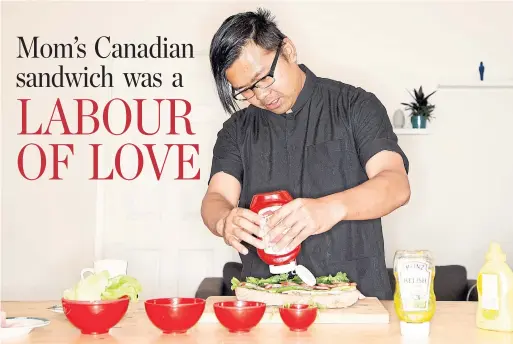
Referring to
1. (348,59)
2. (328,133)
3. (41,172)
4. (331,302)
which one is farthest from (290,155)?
(41,172)

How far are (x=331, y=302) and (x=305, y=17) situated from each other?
11.1 feet

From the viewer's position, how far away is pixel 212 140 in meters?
4.99

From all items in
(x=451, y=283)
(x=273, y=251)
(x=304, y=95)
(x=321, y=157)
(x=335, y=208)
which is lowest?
(x=451, y=283)

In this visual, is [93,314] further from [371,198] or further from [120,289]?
[371,198]

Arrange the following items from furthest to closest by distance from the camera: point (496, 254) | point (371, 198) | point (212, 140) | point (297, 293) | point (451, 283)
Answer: point (212, 140) → point (451, 283) → point (371, 198) → point (297, 293) → point (496, 254)

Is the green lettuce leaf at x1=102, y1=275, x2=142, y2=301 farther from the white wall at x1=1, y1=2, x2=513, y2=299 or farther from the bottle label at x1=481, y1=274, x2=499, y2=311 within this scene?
the white wall at x1=1, y1=2, x2=513, y2=299

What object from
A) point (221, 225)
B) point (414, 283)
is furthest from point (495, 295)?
point (221, 225)

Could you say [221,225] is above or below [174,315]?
above

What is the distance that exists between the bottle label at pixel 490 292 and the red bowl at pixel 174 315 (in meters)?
0.67

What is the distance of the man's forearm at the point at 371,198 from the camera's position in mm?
2014

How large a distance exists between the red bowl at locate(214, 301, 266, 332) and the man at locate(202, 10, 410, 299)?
346mm

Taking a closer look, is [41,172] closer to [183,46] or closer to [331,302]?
[183,46]

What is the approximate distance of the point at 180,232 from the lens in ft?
16.3

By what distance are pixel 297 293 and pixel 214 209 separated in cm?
58
